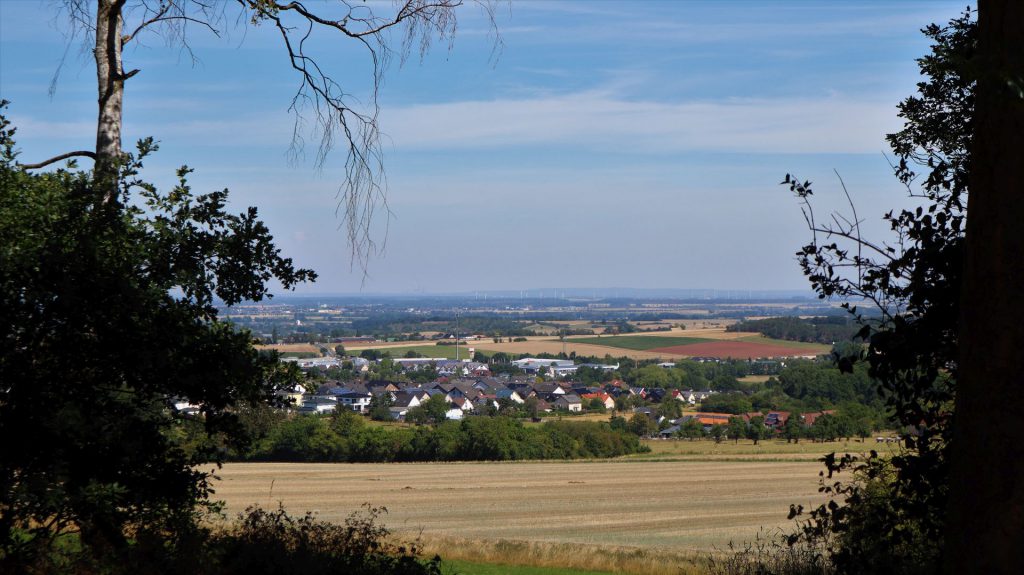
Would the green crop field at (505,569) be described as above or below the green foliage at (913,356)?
below

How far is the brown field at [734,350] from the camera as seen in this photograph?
119m

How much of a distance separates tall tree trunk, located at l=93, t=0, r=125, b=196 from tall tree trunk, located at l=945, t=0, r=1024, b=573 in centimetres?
657

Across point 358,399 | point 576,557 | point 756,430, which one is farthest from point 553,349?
point 576,557

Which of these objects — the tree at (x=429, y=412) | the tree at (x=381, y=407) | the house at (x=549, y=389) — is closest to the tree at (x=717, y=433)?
the tree at (x=429, y=412)

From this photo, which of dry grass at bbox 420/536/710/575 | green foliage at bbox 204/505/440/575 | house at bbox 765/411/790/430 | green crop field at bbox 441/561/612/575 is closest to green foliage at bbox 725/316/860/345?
house at bbox 765/411/790/430

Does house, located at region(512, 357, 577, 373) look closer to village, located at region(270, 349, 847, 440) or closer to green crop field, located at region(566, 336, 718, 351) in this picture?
village, located at region(270, 349, 847, 440)

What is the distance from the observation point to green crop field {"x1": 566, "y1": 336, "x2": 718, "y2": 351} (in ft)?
492

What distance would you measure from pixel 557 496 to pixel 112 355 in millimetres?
25922

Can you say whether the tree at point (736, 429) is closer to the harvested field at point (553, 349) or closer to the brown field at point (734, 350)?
the brown field at point (734, 350)

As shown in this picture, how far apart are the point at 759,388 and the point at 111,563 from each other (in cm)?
9127

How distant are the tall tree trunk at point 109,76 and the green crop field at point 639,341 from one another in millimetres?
141459

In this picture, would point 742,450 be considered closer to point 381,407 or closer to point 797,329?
point 381,407

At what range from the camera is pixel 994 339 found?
364 cm

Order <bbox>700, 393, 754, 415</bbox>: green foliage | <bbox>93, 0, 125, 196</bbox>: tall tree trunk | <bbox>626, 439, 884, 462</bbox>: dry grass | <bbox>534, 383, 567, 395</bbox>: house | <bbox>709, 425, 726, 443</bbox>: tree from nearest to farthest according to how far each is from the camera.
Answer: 1. <bbox>93, 0, 125, 196</bbox>: tall tree trunk
2. <bbox>626, 439, 884, 462</bbox>: dry grass
3. <bbox>709, 425, 726, 443</bbox>: tree
4. <bbox>700, 393, 754, 415</bbox>: green foliage
5. <bbox>534, 383, 567, 395</bbox>: house
